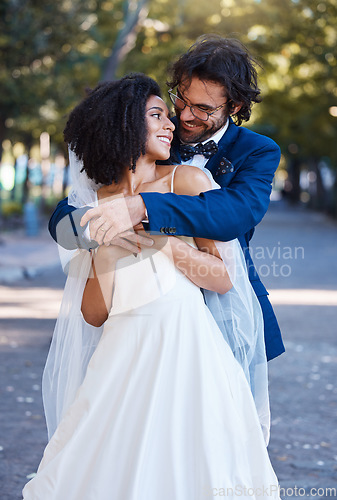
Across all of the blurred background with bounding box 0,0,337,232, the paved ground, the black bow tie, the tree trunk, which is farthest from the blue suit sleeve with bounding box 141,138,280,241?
the tree trunk

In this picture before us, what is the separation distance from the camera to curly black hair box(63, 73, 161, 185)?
2691 mm

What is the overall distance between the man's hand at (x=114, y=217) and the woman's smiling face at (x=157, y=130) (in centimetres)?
22

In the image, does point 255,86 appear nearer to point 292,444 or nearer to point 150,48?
point 292,444

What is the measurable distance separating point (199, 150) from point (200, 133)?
10cm

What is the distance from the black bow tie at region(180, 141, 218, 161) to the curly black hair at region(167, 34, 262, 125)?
184 millimetres

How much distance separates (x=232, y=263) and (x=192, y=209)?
1.00 ft

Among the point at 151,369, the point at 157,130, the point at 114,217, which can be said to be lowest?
the point at 151,369

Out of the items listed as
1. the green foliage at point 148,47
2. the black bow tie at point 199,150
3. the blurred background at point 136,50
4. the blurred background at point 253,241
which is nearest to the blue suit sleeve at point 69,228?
the black bow tie at point 199,150

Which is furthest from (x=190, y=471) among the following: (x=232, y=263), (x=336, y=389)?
(x=336, y=389)

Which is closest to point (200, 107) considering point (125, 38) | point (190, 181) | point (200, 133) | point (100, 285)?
point (200, 133)

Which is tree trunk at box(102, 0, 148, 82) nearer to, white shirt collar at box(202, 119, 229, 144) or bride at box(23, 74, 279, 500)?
white shirt collar at box(202, 119, 229, 144)

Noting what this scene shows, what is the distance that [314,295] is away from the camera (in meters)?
12.4

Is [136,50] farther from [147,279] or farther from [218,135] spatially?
[147,279]

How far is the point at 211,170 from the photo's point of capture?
9.91ft
